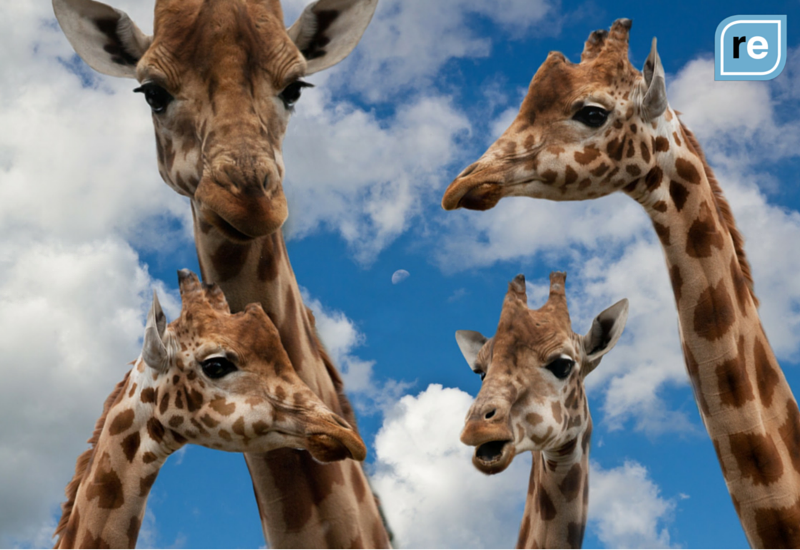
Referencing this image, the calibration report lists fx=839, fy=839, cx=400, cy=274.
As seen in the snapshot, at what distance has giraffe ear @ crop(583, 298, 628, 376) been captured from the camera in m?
9.45

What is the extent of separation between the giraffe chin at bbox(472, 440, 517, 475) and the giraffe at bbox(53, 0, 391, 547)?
1076 millimetres

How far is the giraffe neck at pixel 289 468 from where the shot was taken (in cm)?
727

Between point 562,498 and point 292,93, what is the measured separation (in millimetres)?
5306

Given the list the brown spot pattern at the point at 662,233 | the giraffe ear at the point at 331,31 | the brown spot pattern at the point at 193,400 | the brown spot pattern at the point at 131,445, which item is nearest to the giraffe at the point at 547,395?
the brown spot pattern at the point at 662,233

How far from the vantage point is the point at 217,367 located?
7281mm

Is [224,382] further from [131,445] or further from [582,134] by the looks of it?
[582,134]

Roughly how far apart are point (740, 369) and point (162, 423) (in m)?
5.48

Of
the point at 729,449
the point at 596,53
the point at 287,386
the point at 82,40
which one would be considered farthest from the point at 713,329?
the point at 82,40

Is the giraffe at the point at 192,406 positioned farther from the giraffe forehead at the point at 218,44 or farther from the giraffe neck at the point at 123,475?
the giraffe forehead at the point at 218,44

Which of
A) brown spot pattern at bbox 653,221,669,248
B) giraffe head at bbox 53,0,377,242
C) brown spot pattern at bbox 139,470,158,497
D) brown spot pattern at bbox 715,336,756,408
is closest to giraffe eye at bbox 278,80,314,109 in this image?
giraffe head at bbox 53,0,377,242

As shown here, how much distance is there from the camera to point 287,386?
279 inches

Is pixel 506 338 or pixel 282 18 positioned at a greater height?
pixel 282 18

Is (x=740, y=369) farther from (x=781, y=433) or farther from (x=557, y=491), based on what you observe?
(x=557, y=491)

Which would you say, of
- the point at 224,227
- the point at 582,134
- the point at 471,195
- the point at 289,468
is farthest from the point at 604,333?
the point at 224,227
